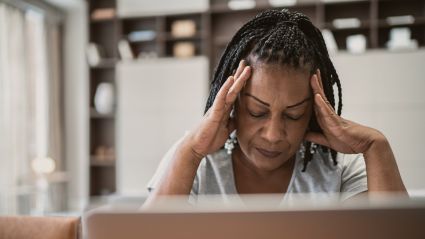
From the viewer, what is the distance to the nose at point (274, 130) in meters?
0.90

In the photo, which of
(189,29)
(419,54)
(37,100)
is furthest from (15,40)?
(419,54)

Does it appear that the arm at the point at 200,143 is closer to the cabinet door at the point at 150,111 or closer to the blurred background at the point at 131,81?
the blurred background at the point at 131,81

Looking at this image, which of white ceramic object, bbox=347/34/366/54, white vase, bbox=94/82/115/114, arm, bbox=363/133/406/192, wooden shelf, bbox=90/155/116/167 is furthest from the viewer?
wooden shelf, bbox=90/155/116/167

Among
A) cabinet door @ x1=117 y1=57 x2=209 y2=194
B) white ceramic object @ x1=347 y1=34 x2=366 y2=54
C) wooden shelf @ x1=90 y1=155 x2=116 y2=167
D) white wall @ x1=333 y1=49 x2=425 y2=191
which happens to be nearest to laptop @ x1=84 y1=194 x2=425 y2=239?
white wall @ x1=333 y1=49 x2=425 y2=191

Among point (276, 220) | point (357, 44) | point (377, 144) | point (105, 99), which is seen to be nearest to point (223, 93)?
point (377, 144)

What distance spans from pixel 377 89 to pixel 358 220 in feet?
12.0

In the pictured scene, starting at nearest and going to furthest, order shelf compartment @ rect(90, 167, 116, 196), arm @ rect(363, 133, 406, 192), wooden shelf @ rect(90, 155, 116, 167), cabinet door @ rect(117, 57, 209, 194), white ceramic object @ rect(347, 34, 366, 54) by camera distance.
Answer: arm @ rect(363, 133, 406, 192) < white ceramic object @ rect(347, 34, 366, 54) < cabinet door @ rect(117, 57, 209, 194) < wooden shelf @ rect(90, 155, 116, 167) < shelf compartment @ rect(90, 167, 116, 196)

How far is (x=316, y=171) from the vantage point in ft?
3.39

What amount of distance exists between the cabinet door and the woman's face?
10.8 ft

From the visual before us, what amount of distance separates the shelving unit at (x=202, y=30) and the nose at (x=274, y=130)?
288 cm

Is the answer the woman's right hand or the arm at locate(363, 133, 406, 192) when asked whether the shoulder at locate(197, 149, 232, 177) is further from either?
the arm at locate(363, 133, 406, 192)

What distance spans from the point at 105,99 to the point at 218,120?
3744mm

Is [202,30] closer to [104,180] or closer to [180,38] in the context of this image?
[180,38]

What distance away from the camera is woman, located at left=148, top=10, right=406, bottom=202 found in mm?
915
